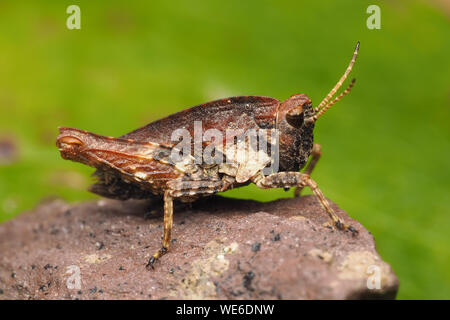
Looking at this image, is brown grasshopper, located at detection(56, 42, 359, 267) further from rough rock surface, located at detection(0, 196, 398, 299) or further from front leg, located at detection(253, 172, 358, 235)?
rough rock surface, located at detection(0, 196, 398, 299)

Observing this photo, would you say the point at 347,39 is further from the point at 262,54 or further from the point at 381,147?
the point at 381,147

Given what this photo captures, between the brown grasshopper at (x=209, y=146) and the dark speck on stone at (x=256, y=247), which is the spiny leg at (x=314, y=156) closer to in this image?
the brown grasshopper at (x=209, y=146)

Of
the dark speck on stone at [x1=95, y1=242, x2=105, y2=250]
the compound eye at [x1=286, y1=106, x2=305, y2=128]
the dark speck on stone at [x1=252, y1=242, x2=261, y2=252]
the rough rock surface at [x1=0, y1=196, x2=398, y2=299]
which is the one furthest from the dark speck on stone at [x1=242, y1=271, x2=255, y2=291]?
the dark speck on stone at [x1=95, y1=242, x2=105, y2=250]

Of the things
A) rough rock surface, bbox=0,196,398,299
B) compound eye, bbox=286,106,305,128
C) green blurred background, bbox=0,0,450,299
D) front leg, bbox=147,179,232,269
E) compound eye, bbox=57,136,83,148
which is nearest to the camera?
rough rock surface, bbox=0,196,398,299

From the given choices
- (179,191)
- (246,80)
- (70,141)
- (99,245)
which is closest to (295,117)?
(179,191)

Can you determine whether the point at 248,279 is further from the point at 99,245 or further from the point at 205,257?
the point at 99,245

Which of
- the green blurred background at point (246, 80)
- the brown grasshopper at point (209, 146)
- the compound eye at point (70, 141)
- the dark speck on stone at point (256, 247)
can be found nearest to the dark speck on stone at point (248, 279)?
the dark speck on stone at point (256, 247)
